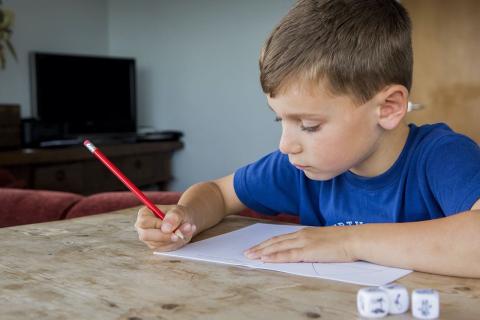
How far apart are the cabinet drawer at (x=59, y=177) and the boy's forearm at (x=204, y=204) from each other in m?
2.72

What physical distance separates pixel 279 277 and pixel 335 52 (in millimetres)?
371

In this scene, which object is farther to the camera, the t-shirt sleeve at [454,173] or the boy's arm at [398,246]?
the t-shirt sleeve at [454,173]

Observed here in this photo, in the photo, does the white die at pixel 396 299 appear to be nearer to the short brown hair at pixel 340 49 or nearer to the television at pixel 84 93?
the short brown hair at pixel 340 49

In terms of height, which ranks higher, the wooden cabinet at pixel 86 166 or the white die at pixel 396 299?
the white die at pixel 396 299

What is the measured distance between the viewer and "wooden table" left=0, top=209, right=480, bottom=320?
2.05ft

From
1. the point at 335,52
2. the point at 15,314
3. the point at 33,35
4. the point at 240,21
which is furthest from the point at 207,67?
the point at 15,314

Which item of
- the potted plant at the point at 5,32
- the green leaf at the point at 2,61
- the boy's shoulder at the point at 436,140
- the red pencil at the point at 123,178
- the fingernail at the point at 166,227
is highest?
the potted plant at the point at 5,32

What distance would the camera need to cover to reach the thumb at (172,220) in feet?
3.09

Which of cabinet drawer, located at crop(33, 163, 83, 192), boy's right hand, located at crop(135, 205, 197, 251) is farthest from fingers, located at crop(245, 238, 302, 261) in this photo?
cabinet drawer, located at crop(33, 163, 83, 192)

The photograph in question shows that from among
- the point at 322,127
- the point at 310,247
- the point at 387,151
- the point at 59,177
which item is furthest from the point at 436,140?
the point at 59,177

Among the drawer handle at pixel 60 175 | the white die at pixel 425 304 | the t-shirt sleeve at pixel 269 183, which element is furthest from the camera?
the drawer handle at pixel 60 175

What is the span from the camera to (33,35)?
4352 millimetres

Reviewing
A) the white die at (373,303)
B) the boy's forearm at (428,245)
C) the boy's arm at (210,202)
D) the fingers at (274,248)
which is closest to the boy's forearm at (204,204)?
the boy's arm at (210,202)

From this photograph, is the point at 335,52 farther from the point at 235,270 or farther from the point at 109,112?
the point at 109,112
